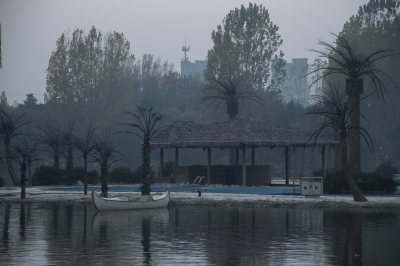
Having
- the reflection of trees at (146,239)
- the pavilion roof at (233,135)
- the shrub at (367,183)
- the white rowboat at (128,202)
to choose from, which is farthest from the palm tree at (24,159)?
the shrub at (367,183)

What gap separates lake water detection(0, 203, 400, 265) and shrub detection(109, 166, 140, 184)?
2597cm

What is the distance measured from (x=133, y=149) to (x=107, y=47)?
48.5 ft

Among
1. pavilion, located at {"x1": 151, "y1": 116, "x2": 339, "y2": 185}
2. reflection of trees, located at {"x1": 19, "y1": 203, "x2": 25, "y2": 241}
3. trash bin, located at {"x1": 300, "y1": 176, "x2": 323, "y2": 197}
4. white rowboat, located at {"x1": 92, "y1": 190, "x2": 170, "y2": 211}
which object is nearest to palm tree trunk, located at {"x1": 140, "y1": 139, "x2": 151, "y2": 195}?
white rowboat, located at {"x1": 92, "y1": 190, "x2": 170, "y2": 211}

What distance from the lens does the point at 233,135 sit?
5866 centimetres

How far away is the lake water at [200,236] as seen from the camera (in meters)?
21.9

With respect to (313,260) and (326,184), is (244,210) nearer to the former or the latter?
(326,184)

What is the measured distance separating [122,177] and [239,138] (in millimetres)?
13671

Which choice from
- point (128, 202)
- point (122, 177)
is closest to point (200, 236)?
point (128, 202)

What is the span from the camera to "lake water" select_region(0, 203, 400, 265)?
21891 mm

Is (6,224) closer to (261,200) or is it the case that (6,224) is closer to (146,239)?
(146,239)

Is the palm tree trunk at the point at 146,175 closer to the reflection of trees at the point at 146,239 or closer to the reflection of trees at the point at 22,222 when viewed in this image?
the reflection of trees at the point at 22,222

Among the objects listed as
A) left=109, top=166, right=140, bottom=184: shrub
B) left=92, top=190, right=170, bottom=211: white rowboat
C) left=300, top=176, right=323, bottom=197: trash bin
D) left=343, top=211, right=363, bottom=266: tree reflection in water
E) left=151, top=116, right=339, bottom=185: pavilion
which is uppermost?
left=151, top=116, right=339, bottom=185: pavilion

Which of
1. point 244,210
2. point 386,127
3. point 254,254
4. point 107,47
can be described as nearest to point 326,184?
point 244,210

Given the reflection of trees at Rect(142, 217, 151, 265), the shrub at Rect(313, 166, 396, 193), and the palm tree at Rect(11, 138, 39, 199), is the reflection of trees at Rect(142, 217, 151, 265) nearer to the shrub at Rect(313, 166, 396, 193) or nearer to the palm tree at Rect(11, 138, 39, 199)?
the palm tree at Rect(11, 138, 39, 199)
